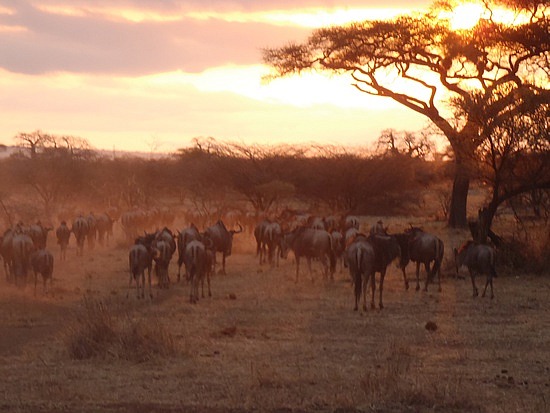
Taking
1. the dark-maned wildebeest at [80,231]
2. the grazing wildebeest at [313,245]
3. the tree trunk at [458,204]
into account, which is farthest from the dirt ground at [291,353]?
the tree trunk at [458,204]

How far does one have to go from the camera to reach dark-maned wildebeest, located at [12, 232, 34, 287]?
820 inches

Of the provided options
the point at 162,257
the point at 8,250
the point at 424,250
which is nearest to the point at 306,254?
the point at 424,250

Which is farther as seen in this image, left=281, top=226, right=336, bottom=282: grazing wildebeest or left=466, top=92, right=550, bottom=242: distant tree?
left=466, top=92, right=550, bottom=242: distant tree

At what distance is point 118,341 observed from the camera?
12.7 meters

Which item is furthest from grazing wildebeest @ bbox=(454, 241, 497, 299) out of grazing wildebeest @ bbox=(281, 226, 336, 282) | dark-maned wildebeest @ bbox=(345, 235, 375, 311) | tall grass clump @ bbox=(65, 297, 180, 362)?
tall grass clump @ bbox=(65, 297, 180, 362)

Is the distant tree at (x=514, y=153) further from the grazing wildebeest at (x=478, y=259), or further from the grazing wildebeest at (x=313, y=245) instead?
the grazing wildebeest at (x=478, y=259)

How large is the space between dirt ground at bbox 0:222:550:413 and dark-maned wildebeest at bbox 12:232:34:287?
1.30 feet

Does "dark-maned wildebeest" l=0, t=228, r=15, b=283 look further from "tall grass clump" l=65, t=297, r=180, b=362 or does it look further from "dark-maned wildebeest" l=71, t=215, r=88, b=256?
"tall grass clump" l=65, t=297, r=180, b=362

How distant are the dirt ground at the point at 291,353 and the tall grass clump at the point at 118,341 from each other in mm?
58

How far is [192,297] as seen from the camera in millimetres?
18953

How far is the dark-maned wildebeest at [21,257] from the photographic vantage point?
20.8m

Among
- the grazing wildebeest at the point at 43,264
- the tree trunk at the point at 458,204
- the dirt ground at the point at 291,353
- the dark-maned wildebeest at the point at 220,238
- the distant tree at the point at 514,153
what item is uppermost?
the distant tree at the point at 514,153

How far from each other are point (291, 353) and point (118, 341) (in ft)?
7.91

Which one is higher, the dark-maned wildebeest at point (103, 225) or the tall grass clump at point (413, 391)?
the dark-maned wildebeest at point (103, 225)
